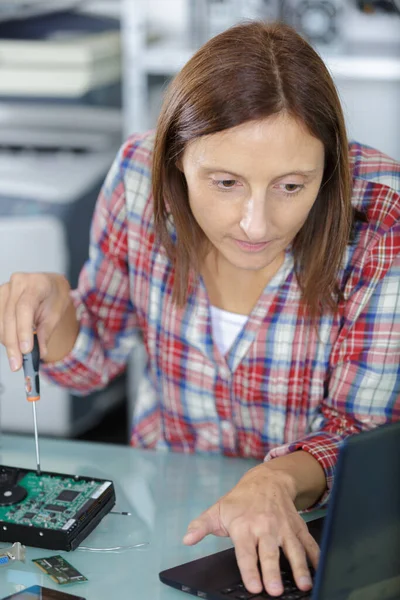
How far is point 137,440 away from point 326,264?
1.54 ft

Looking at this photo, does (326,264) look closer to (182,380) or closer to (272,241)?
(272,241)

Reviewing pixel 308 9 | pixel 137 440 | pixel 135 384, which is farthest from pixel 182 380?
pixel 308 9

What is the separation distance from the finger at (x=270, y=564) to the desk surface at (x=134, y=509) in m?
0.09

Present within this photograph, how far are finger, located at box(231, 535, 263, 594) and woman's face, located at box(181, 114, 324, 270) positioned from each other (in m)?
0.34

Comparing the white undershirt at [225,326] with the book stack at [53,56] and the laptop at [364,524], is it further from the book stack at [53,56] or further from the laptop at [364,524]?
the book stack at [53,56]

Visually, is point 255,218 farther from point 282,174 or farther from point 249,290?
point 249,290

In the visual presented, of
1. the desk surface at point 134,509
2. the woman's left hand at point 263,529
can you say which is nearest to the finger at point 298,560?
the woman's left hand at point 263,529

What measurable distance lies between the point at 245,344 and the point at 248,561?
43cm

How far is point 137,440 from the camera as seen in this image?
5.02 feet

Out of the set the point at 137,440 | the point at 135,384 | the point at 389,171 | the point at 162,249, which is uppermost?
the point at 389,171

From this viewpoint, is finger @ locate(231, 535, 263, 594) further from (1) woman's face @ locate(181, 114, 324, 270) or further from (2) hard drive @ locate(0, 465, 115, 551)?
(1) woman's face @ locate(181, 114, 324, 270)

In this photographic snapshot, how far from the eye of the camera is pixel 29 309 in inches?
48.3

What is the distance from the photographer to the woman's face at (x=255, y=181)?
3.47 ft

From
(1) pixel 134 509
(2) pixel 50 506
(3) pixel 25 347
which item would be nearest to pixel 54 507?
(2) pixel 50 506
